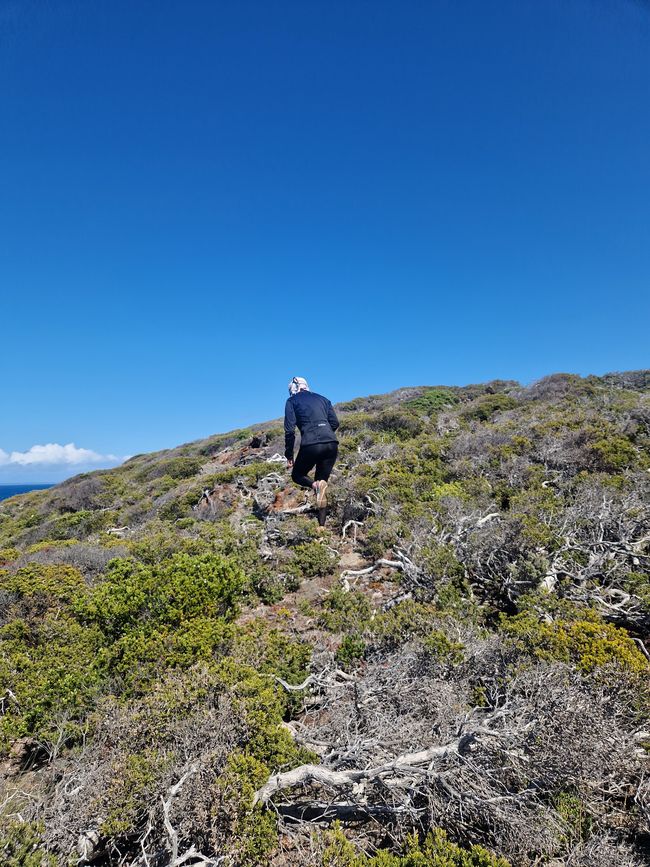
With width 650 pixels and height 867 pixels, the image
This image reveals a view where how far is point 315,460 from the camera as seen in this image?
577cm

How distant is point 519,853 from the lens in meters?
2.49

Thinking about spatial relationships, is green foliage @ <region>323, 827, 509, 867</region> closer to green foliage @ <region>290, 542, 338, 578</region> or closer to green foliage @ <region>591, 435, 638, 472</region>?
green foliage @ <region>290, 542, 338, 578</region>

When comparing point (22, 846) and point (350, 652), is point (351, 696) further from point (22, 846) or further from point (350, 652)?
point (22, 846)

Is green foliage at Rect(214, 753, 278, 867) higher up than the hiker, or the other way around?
the hiker

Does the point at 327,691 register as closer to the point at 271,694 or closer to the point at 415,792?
the point at 271,694

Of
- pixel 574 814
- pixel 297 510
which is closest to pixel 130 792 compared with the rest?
pixel 574 814

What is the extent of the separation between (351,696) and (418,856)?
1.40 metres

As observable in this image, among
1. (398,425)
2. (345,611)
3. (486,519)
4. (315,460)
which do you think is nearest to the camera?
(345,611)

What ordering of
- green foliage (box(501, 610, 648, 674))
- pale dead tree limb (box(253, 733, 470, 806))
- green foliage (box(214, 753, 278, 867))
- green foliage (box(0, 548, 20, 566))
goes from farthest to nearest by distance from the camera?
green foliage (box(0, 548, 20, 566)), green foliage (box(501, 610, 648, 674)), pale dead tree limb (box(253, 733, 470, 806)), green foliage (box(214, 753, 278, 867))

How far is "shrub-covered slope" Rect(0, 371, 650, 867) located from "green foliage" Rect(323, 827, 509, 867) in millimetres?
14

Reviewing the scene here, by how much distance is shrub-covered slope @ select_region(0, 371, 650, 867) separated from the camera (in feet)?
8.29

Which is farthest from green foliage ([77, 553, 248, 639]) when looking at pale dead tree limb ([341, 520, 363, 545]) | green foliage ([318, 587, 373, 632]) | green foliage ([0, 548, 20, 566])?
green foliage ([0, 548, 20, 566])

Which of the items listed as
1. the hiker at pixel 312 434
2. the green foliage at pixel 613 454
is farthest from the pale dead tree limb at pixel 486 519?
the green foliage at pixel 613 454

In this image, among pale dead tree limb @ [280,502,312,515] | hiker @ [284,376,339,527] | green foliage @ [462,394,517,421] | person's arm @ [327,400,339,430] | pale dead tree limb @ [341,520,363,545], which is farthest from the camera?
green foliage @ [462,394,517,421]
